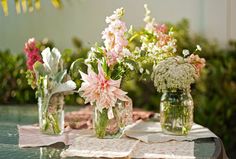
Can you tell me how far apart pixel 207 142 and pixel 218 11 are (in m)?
2.60

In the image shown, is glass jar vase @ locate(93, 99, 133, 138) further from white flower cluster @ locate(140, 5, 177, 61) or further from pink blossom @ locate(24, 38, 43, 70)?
pink blossom @ locate(24, 38, 43, 70)

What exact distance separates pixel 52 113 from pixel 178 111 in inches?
21.6

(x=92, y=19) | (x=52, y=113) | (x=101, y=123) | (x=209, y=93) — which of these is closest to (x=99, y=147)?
(x=101, y=123)

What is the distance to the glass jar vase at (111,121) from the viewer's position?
2.17m

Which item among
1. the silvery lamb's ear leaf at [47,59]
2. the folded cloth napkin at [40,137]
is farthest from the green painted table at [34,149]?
the silvery lamb's ear leaf at [47,59]

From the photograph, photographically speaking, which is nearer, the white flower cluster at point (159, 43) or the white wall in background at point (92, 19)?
the white flower cluster at point (159, 43)

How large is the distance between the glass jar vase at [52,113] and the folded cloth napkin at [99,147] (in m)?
0.11

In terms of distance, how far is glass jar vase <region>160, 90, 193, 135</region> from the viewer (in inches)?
89.1

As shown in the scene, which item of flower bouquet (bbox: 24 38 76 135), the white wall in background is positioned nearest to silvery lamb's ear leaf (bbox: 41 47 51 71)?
flower bouquet (bbox: 24 38 76 135)

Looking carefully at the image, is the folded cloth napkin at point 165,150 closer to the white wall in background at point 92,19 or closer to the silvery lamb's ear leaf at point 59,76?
the silvery lamb's ear leaf at point 59,76

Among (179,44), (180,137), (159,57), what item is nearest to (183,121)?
(180,137)

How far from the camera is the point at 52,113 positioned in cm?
223

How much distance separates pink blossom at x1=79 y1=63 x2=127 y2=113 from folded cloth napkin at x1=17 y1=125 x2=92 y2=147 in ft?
0.70

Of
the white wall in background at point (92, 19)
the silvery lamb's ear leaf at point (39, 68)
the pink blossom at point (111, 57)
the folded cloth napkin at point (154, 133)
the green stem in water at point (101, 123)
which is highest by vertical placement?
the white wall in background at point (92, 19)
